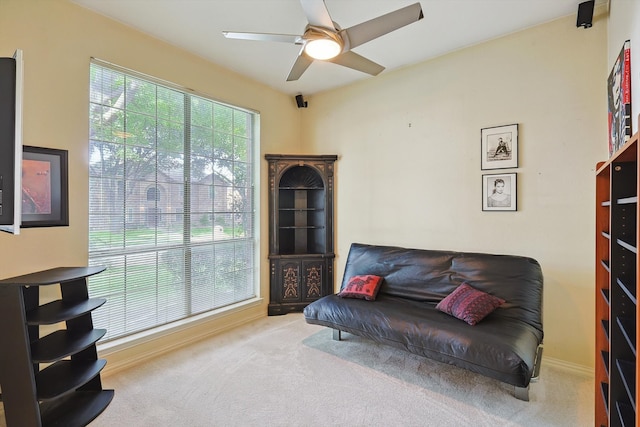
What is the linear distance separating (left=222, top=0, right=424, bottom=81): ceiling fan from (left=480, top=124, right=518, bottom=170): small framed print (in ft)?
4.97

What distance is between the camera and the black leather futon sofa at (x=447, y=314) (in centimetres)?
206

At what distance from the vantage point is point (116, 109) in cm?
271

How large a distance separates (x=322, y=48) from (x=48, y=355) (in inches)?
101

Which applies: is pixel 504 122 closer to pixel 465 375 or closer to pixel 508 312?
pixel 508 312

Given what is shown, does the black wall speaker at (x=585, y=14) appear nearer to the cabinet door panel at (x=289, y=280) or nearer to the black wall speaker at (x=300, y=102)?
the black wall speaker at (x=300, y=102)

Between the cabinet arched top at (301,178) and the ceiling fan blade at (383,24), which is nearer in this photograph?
the ceiling fan blade at (383,24)

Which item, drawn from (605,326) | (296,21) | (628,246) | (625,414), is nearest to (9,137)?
(296,21)

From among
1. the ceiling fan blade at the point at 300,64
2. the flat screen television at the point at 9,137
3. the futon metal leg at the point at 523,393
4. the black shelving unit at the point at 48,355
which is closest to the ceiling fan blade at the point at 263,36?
A: the ceiling fan blade at the point at 300,64

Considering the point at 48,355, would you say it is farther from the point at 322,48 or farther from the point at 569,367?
the point at 569,367

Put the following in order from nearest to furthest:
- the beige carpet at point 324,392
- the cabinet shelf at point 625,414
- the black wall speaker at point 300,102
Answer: the cabinet shelf at point 625,414, the beige carpet at point 324,392, the black wall speaker at point 300,102

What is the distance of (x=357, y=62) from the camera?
244 cm

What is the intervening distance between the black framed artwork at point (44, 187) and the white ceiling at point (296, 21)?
1249 mm

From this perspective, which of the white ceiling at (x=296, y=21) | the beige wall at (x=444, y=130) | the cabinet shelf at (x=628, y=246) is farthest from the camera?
the white ceiling at (x=296, y=21)

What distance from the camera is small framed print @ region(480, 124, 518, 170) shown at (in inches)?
112
